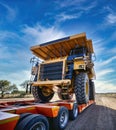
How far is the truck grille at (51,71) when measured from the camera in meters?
6.46

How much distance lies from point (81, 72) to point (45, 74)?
69.8 inches

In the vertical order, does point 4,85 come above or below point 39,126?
above

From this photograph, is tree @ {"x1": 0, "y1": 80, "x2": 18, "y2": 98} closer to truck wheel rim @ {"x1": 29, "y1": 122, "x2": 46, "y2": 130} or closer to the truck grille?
the truck grille

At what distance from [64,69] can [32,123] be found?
4.06 metres

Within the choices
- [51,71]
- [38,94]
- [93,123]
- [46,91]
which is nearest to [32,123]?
[93,123]

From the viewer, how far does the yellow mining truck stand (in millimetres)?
6082

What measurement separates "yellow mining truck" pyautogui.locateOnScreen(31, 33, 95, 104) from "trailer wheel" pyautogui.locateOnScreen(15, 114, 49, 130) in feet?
10.3

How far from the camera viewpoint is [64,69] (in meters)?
6.38

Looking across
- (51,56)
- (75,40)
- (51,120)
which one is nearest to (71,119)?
(51,120)

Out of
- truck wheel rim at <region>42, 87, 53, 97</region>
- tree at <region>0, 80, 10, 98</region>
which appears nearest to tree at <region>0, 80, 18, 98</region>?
tree at <region>0, 80, 10, 98</region>

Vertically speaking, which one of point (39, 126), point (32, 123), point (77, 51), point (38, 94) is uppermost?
point (77, 51)

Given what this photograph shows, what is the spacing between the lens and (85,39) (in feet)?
22.9

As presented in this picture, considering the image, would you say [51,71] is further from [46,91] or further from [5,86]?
[5,86]

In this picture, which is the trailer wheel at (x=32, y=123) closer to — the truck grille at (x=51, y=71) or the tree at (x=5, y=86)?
the truck grille at (x=51, y=71)
